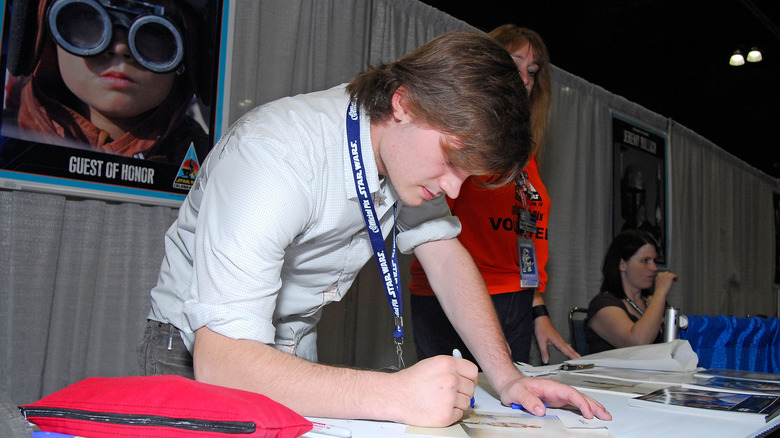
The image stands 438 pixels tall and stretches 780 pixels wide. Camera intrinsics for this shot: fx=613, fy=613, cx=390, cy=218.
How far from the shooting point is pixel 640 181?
4.58m

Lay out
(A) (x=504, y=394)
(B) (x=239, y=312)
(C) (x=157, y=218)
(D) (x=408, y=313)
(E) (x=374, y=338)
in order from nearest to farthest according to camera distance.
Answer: (B) (x=239, y=312)
(A) (x=504, y=394)
(C) (x=157, y=218)
(E) (x=374, y=338)
(D) (x=408, y=313)

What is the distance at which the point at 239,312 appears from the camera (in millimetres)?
810

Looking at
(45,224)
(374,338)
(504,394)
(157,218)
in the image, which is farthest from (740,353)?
(45,224)

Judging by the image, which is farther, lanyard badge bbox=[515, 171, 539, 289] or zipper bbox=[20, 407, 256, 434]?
lanyard badge bbox=[515, 171, 539, 289]

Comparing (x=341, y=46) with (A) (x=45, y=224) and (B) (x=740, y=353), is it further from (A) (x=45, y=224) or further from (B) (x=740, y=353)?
(B) (x=740, y=353)

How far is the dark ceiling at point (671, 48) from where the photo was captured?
3869 mm

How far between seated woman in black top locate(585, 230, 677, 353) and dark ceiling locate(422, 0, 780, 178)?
4.99 ft

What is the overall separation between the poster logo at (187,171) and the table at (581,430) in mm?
1299

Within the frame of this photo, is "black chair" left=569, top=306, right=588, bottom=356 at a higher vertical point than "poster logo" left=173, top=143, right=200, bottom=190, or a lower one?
lower

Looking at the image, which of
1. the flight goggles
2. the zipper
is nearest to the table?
the zipper

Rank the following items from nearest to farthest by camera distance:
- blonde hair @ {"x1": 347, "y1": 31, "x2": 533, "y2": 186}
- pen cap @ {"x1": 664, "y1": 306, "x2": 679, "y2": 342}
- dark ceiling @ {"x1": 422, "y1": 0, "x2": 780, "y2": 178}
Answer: blonde hair @ {"x1": 347, "y1": 31, "x2": 533, "y2": 186} < pen cap @ {"x1": 664, "y1": 306, "x2": 679, "y2": 342} < dark ceiling @ {"x1": 422, "y1": 0, "x2": 780, "y2": 178}

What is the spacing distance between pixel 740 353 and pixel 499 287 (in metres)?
1.31

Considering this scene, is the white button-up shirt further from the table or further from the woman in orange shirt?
the woman in orange shirt

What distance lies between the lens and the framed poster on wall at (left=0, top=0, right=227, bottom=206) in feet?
5.67
